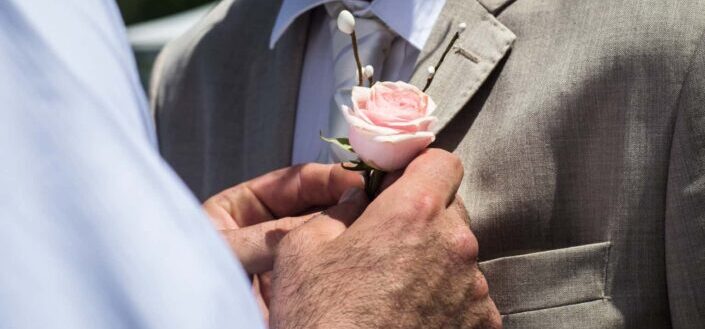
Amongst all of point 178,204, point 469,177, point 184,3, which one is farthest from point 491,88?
point 184,3

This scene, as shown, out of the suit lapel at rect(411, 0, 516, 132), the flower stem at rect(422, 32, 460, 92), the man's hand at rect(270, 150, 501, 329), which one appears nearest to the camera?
the man's hand at rect(270, 150, 501, 329)

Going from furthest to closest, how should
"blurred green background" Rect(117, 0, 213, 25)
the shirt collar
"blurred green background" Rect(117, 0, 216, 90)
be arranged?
"blurred green background" Rect(117, 0, 213, 25) < "blurred green background" Rect(117, 0, 216, 90) < the shirt collar

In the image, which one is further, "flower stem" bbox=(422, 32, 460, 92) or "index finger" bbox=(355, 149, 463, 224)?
"flower stem" bbox=(422, 32, 460, 92)

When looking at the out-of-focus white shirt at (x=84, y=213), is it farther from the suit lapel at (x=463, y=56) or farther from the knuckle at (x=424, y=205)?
the suit lapel at (x=463, y=56)

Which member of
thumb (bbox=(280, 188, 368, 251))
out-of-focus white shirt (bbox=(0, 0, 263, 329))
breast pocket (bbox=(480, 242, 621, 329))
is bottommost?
breast pocket (bbox=(480, 242, 621, 329))

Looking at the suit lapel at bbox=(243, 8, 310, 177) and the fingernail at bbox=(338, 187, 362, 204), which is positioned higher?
the fingernail at bbox=(338, 187, 362, 204)

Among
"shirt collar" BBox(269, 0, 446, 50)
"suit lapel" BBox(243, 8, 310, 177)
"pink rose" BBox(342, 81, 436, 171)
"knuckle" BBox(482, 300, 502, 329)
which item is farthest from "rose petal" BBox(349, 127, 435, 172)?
"suit lapel" BBox(243, 8, 310, 177)

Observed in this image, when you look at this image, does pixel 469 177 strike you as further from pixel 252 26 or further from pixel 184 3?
pixel 184 3

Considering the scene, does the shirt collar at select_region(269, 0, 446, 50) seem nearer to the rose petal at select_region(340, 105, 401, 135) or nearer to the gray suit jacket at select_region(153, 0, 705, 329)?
the gray suit jacket at select_region(153, 0, 705, 329)
